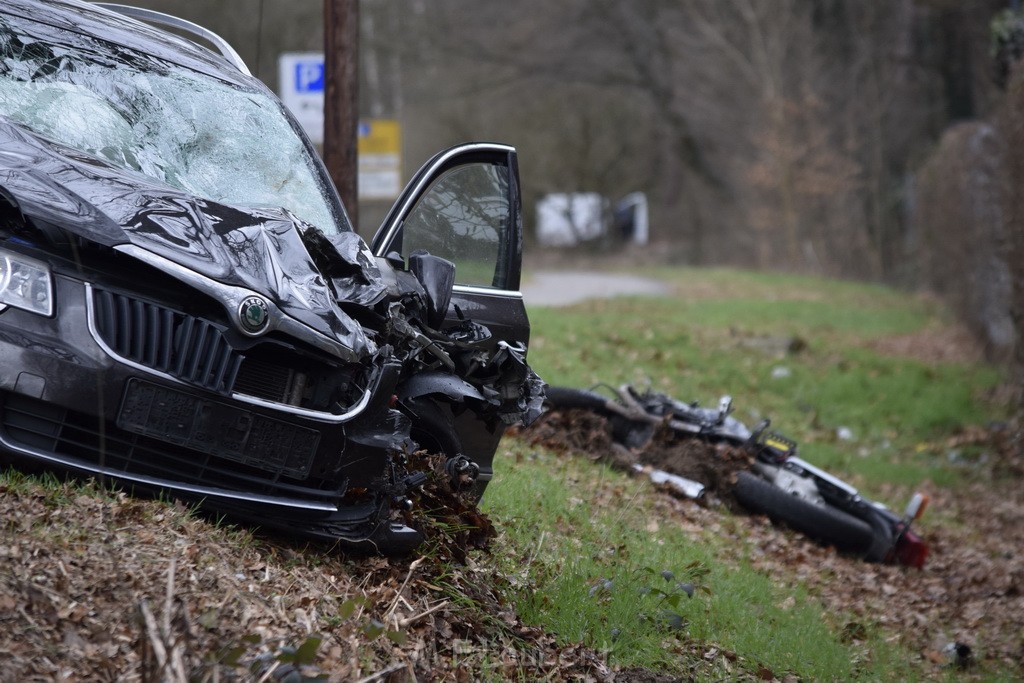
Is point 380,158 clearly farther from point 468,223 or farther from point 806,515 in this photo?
point 468,223

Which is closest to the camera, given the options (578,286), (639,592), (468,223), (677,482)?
(468,223)

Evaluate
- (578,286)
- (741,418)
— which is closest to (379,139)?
(741,418)

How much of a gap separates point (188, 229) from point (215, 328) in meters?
0.51

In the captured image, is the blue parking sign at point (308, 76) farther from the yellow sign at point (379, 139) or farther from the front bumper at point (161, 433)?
the front bumper at point (161, 433)

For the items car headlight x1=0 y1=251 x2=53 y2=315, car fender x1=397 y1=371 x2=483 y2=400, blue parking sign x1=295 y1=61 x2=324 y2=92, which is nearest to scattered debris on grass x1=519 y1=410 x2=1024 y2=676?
car fender x1=397 y1=371 x2=483 y2=400

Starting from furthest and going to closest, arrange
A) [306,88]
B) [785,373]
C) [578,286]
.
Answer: [578,286], [785,373], [306,88]

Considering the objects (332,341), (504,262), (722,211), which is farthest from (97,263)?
(722,211)

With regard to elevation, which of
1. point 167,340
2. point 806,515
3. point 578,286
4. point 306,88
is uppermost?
point 306,88

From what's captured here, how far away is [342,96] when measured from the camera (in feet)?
31.0

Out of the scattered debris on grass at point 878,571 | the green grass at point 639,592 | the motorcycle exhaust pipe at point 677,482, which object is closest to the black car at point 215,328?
the green grass at point 639,592

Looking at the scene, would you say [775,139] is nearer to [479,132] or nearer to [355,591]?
[479,132]

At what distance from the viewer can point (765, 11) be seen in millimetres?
34812

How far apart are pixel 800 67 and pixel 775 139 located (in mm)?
3388

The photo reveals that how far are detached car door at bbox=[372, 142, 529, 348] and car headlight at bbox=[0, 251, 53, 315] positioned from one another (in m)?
1.62
